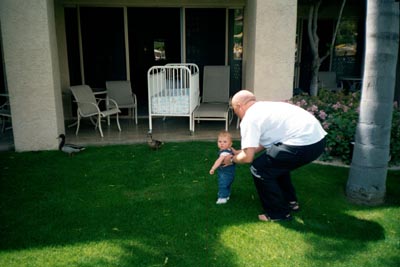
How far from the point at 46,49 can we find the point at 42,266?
3.68 meters

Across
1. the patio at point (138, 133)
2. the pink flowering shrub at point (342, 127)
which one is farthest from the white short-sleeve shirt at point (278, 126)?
the patio at point (138, 133)

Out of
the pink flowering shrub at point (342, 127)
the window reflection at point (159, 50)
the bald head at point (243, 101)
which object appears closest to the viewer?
the bald head at point (243, 101)

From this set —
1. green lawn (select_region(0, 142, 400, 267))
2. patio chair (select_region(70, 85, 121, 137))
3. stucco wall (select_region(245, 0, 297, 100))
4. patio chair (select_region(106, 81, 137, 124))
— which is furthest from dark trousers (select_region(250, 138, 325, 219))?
patio chair (select_region(106, 81, 137, 124))

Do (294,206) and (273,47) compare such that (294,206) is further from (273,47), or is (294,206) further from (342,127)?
(273,47)

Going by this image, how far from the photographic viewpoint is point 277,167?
3.24 m

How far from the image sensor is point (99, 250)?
9.89ft

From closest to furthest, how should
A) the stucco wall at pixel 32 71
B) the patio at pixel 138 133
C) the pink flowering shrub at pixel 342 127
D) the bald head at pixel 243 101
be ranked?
the bald head at pixel 243 101
the pink flowering shrub at pixel 342 127
the stucco wall at pixel 32 71
the patio at pixel 138 133

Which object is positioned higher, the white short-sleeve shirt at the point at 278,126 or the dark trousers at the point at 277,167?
the white short-sleeve shirt at the point at 278,126

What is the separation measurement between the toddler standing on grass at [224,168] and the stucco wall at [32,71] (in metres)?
3.22

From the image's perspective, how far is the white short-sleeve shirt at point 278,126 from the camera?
306 cm

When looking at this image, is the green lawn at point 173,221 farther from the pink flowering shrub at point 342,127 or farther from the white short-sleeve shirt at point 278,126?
the white short-sleeve shirt at point 278,126

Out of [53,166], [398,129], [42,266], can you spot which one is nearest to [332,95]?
[398,129]

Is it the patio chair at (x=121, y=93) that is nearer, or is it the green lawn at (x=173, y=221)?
the green lawn at (x=173, y=221)

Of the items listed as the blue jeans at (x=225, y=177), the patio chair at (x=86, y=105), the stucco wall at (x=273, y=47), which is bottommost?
the blue jeans at (x=225, y=177)
